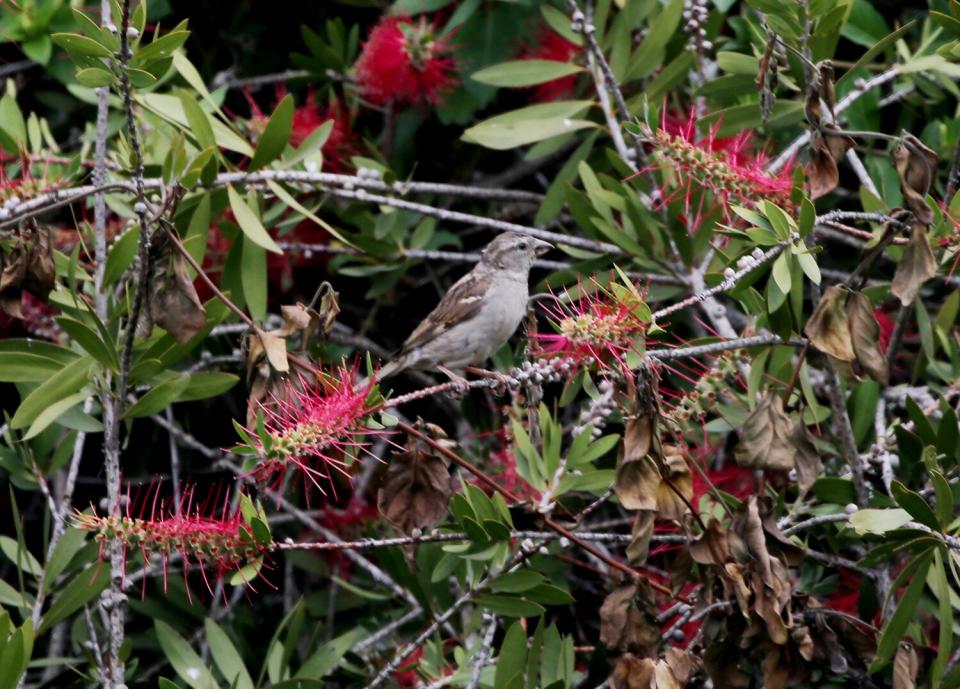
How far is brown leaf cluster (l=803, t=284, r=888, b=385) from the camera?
113 inches

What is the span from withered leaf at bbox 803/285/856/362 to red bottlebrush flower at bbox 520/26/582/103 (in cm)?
217

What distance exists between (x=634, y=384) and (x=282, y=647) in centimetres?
163

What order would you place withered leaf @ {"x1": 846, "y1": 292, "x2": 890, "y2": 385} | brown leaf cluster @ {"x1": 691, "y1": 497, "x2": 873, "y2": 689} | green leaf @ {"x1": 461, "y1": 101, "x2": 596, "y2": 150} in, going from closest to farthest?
brown leaf cluster @ {"x1": 691, "y1": 497, "x2": 873, "y2": 689} → withered leaf @ {"x1": 846, "y1": 292, "x2": 890, "y2": 385} → green leaf @ {"x1": 461, "y1": 101, "x2": 596, "y2": 150}

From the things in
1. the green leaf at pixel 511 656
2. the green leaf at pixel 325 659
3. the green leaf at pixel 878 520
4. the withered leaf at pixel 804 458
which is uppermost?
the withered leaf at pixel 804 458

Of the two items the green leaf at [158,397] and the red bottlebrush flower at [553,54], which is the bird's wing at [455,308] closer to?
the red bottlebrush flower at [553,54]

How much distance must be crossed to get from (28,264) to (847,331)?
202cm

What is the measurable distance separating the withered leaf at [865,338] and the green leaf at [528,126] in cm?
149

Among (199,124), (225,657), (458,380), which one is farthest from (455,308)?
(225,657)

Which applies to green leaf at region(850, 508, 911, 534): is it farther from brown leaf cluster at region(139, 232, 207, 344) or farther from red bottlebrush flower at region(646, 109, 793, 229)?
brown leaf cluster at region(139, 232, 207, 344)

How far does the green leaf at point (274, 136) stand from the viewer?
12.5 feet

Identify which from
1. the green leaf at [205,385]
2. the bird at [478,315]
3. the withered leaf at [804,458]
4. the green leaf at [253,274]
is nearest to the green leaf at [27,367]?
the green leaf at [205,385]

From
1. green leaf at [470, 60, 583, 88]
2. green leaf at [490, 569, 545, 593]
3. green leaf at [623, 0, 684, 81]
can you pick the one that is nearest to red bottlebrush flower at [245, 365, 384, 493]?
green leaf at [490, 569, 545, 593]

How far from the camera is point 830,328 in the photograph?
2.88 meters

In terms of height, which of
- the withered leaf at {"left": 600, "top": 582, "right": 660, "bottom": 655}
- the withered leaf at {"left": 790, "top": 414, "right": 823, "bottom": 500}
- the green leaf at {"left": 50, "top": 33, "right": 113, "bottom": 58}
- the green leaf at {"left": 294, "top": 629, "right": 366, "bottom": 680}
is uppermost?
the green leaf at {"left": 50, "top": 33, "right": 113, "bottom": 58}
